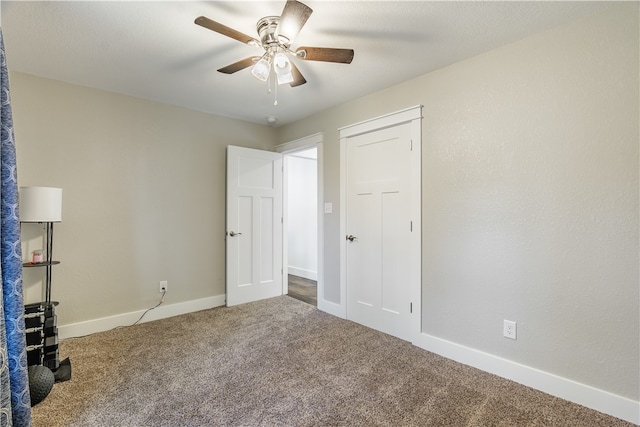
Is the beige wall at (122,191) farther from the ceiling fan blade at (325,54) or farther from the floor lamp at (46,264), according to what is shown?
the ceiling fan blade at (325,54)

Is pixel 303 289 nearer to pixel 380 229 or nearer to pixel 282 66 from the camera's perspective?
pixel 380 229

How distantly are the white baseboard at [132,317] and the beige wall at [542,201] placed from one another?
243cm

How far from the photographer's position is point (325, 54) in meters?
1.85

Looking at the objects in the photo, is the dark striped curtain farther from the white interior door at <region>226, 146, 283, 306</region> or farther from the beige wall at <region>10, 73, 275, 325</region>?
the white interior door at <region>226, 146, 283, 306</region>

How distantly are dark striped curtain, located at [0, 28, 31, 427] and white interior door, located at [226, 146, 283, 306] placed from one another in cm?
229

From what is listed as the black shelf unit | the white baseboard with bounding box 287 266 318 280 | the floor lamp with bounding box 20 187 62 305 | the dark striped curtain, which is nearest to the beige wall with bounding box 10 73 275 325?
the floor lamp with bounding box 20 187 62 305

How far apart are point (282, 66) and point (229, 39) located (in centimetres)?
54

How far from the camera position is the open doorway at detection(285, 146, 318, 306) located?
17.4 ft

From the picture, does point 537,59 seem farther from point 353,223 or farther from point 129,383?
point 129,383

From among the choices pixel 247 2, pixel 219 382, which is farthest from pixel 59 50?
pixel 219 382

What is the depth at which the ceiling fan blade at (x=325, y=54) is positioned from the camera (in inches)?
70.7

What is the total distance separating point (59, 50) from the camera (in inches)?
87.0

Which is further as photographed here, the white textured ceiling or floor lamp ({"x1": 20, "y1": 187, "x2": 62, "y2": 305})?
floor lamp ({"x1": 20, "y1": 187, "x2": 62, "y2": 305})

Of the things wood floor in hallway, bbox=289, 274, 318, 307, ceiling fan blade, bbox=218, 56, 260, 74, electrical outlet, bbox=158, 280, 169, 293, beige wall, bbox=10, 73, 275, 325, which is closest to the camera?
ceiling fan blade, bbox=218, 56, 260, 74
